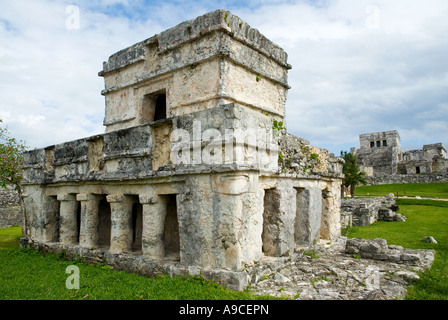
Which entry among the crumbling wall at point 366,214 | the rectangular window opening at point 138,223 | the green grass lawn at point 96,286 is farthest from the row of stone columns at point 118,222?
the crumbling wall at point 366,214

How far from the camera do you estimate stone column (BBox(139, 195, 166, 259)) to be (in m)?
5.68

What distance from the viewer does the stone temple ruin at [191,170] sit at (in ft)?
15.6

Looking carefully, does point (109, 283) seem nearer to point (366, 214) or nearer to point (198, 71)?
point (198, 71)

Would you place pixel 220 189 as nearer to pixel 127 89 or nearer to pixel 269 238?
pixel 269 238

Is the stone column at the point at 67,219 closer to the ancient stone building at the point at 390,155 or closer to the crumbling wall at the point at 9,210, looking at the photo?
the crumbling wall at the point at 9,210

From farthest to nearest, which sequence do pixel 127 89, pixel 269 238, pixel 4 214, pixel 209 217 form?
pixel 4 214 → pixel 127 89 → pixel 269 238 → pixel 209 217

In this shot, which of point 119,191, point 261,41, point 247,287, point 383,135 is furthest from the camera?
point 383,135

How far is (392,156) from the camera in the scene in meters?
40.8

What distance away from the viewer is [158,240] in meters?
5.70

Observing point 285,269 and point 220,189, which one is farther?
point 285,269

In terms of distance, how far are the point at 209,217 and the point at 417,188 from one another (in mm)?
28535

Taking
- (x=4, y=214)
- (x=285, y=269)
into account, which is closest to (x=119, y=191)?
(x=285, y=269)

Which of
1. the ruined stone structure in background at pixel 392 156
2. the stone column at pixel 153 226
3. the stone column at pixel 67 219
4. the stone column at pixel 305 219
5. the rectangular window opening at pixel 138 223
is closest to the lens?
the stone column at pixel 153 226

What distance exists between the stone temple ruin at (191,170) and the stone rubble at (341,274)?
325 millimetres
